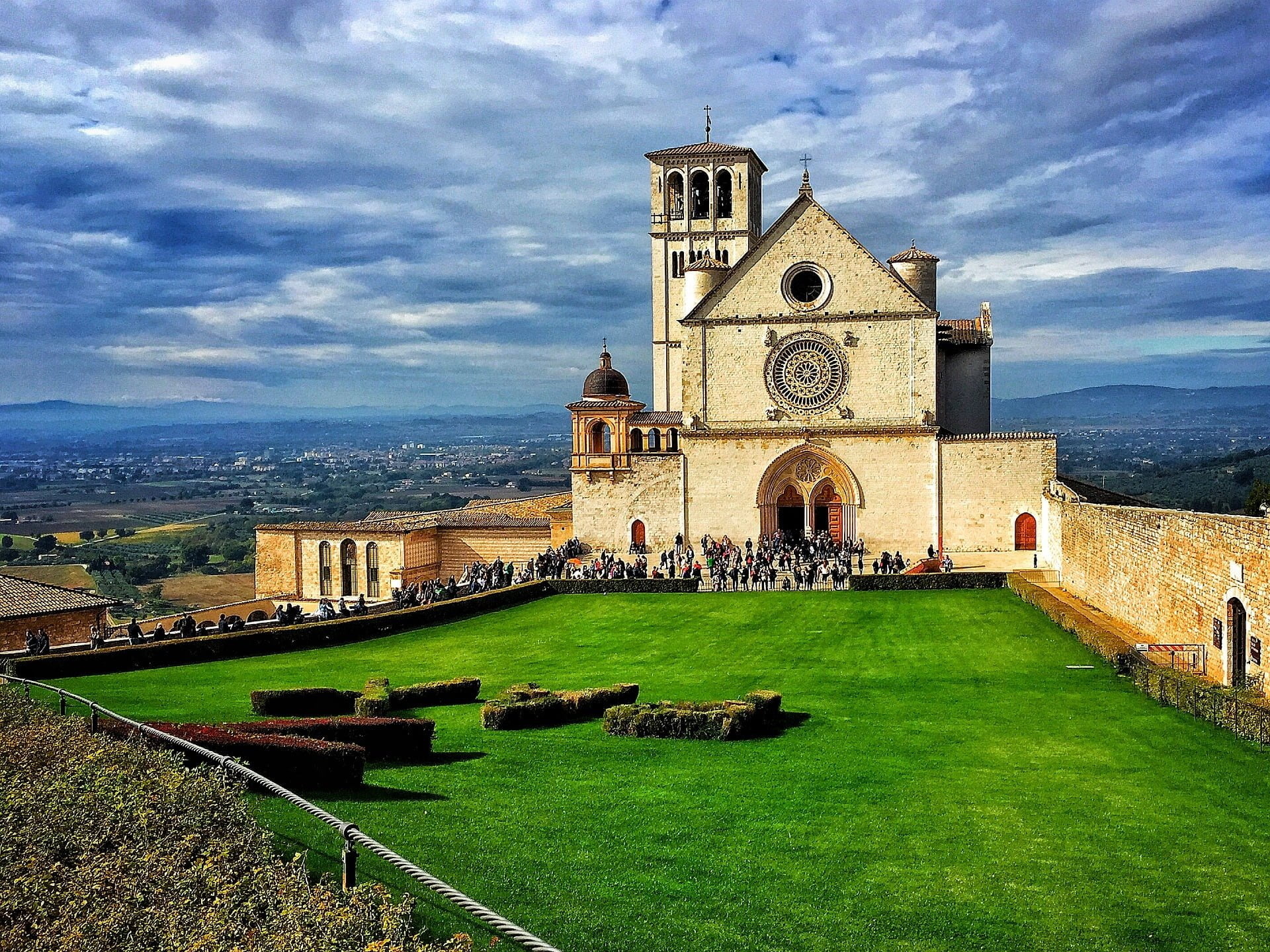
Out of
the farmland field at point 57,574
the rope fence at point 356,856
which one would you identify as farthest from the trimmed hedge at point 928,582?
the farmland field at point 57,574

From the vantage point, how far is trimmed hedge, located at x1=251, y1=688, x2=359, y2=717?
16.6 meters

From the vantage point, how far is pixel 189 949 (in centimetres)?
602

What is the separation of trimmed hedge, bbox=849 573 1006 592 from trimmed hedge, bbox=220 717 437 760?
2522 centimetres

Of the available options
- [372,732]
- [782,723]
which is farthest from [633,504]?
[372,732]

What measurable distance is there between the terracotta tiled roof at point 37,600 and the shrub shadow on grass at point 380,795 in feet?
72.8

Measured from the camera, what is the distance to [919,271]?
4688 cm

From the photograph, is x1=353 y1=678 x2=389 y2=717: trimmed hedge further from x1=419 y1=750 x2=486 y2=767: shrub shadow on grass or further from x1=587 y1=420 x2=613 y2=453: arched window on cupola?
x1=587 y1=420 x2=613 y2=453: arched window on cupola

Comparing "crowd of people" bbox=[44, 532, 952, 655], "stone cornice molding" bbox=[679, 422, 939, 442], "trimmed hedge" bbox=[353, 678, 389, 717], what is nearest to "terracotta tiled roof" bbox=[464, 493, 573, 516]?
"crowd of people" bbox=[44, 532, 952, 655]

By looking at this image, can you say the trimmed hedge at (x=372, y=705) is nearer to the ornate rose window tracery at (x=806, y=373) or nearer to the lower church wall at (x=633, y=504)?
the lower church wall at (x=633, y=504)

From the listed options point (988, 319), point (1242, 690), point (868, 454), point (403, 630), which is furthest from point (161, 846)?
point (988, 319)

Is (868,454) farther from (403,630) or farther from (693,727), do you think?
(693,727)

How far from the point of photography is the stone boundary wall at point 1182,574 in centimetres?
1755

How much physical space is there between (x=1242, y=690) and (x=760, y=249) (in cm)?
3237

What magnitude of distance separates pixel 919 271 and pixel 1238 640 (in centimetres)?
3072
